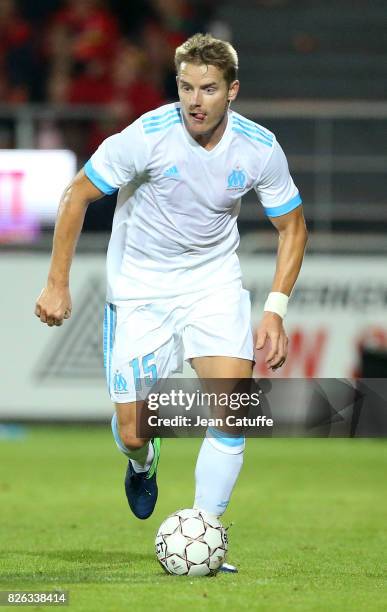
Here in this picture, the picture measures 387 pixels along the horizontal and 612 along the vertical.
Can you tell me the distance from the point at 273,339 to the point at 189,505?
122 inches

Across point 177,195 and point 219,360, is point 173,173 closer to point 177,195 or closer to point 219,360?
point 177,195

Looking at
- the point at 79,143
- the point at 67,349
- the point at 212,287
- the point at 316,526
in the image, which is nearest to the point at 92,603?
the point at 212,287

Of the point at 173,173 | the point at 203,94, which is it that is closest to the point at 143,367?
the point at 173,173

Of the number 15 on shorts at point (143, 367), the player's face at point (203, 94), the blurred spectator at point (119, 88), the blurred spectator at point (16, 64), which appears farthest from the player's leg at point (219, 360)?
the blurred spectator at point (16, 64)

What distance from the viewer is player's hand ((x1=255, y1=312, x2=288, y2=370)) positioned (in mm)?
6035

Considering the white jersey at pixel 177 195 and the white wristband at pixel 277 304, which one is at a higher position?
the white jersey at pixel 177 195

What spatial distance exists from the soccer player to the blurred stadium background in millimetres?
6258

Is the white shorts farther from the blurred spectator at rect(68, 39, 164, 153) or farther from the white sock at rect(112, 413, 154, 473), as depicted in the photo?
the blurred spectator at rect(68, 39, 164, 153)

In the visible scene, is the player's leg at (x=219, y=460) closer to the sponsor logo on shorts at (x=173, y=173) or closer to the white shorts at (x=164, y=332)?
the white shorts at (x=164, y=332)

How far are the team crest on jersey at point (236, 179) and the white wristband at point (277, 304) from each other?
0.50 m

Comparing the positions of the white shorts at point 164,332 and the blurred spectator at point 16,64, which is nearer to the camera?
the white shorts at point 164,332

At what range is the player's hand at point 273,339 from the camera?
604 centimetres

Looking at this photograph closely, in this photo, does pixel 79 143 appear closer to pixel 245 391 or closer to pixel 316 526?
pixel 316 526

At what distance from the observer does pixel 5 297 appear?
13.3m
